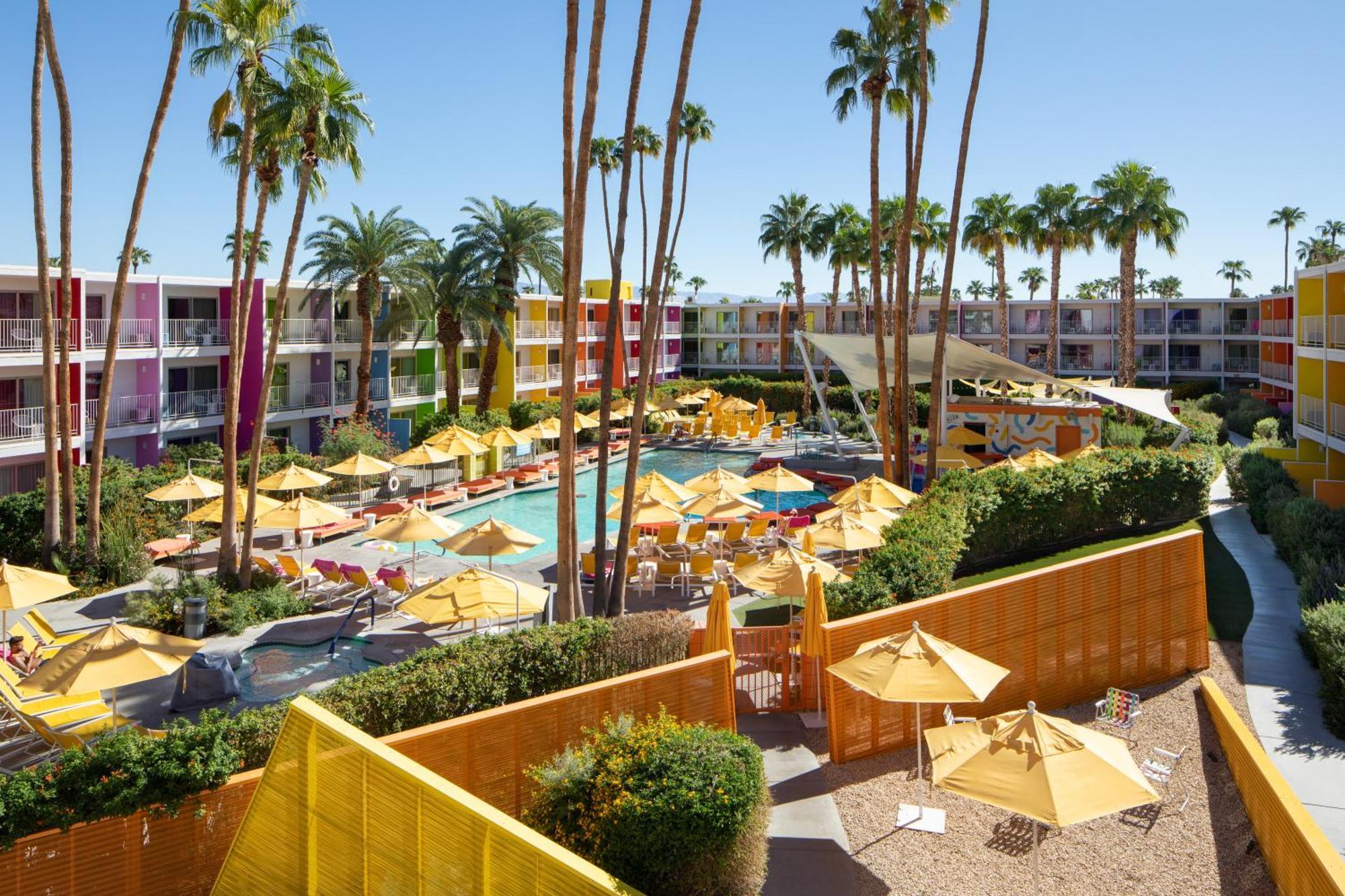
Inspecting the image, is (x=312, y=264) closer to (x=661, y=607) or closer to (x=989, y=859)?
(x=661, y=607)

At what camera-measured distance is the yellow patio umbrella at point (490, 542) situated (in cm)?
1741

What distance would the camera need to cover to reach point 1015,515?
20516 mm

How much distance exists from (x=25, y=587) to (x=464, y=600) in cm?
645

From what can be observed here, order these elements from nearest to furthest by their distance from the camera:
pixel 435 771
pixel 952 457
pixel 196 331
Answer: pixel 435 771 → pixel 952 457 → pixel 196 331

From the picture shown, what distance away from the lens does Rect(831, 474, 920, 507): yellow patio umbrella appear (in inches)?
818

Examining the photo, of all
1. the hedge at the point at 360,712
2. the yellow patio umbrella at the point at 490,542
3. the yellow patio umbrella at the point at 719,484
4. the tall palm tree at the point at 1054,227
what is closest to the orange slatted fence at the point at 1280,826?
the hedge at the point at 360,712

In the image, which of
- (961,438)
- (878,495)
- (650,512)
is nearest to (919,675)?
(650,512)

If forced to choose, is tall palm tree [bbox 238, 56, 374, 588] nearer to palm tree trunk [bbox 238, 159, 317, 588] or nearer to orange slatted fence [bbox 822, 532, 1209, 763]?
palm tree trunk [bbox 238, 159, 317, 588]

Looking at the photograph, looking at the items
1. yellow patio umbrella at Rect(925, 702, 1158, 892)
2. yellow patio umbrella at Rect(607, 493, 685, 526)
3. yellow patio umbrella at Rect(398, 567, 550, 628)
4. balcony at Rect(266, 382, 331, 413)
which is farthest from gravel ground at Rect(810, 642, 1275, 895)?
balcony at Rect(266, 382, 331, 413)

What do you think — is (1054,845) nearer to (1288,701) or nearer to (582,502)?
(1288,701)

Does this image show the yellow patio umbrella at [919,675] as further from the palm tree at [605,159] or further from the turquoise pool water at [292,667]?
the palm tree at [605,159]

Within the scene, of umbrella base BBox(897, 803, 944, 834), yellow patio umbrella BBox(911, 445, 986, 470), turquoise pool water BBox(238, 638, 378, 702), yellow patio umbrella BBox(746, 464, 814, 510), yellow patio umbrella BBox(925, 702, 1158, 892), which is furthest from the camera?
yellow patio umbrella BBox(911, 445, 986, 470)

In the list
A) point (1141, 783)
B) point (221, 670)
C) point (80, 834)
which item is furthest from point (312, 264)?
point (1141, 783)

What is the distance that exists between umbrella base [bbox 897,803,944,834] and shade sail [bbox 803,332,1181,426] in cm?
2084
